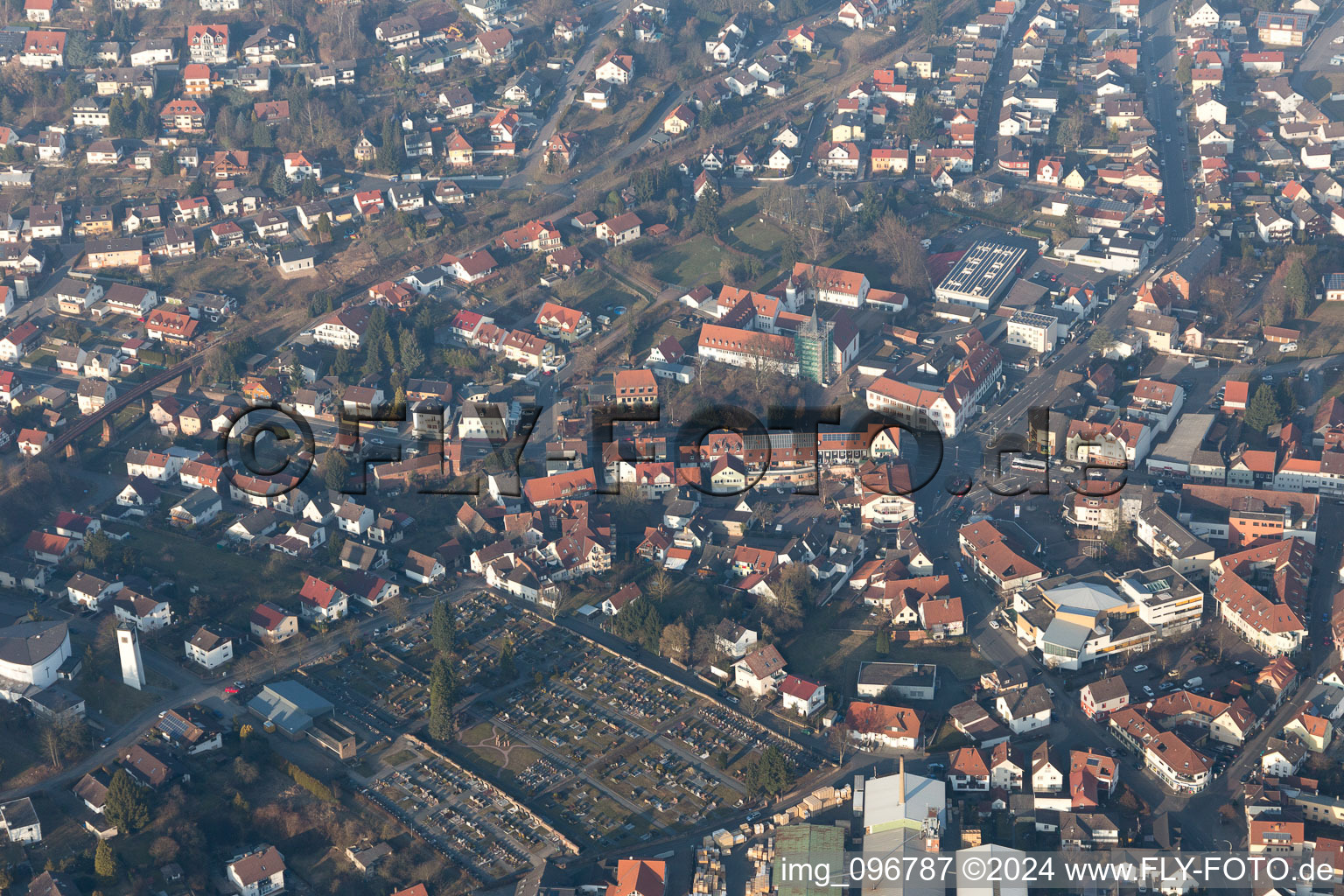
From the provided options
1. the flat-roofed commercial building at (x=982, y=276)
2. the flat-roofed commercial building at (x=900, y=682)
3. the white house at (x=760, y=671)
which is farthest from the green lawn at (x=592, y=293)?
the flat-roofed commercial building at (x=900, y=682)

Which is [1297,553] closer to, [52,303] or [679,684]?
[679,684]

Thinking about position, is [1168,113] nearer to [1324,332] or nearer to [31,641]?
[1324,332]

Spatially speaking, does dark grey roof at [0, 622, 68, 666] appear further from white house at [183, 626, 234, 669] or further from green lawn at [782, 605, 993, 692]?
green lawn at [782, 605, 993, 692]

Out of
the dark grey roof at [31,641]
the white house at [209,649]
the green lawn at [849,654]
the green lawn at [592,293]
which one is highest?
the green lawn at [592,293]

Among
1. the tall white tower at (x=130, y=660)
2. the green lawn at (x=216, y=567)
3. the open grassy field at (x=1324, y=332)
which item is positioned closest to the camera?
the tall white tower at (x=130, y=660)

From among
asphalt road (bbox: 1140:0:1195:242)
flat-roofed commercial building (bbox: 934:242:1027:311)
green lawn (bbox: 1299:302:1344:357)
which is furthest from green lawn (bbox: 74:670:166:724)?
asphalt road (bbox: 1140:0:1195:242)

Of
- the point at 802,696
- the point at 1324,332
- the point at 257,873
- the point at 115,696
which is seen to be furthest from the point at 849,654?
the point at 1324,332

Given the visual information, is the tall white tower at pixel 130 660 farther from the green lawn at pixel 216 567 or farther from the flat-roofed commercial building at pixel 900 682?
the flat-roofed commercial building at pixel 900 682

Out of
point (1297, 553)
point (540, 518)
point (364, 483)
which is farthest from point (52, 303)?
point (1297, 553)

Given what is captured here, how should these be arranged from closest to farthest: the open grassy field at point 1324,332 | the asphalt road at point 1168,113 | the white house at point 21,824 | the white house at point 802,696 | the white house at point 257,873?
the white house at point 257,873
the white house at point 21,824
the white house at point 802,696
the open grassy field at point 1324,332
the asphalt road at point 1168,113
